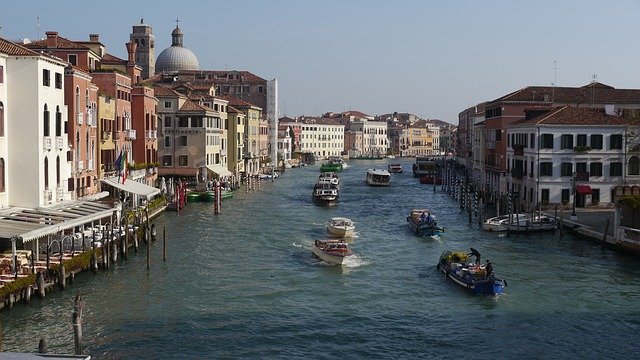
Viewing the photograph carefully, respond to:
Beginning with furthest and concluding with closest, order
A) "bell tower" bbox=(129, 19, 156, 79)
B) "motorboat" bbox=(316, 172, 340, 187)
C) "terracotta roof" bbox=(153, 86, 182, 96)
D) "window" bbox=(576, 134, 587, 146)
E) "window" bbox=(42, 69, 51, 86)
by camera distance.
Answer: "bell tower" bbox=(129, 19, 156, 79)
"motorboat" bbox=(316, 172, 340, 187)
"terracotta roof" bbox=(153, 86, 182, 96)
"window" bbox=(576, 134, 587, 146)
"window" bbox=(42, 69, 51, 86)

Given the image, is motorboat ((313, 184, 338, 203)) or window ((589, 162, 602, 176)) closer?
window ((589, 162, 602, 176))

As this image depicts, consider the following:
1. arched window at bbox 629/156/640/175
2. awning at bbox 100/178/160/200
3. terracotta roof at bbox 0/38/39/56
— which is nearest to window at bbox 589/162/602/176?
arched window at bbox 629/156/640/175

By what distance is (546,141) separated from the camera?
36031 millimetres

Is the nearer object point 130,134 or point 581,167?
point 581,167

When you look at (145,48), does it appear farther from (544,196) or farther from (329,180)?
(544,196)

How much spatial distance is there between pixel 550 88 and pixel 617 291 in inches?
1156

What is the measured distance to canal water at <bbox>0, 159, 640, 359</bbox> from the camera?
16453 millimetres

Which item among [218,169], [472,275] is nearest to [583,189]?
[472,275]

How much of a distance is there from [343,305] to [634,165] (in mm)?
21527

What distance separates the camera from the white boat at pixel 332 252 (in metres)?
24.8

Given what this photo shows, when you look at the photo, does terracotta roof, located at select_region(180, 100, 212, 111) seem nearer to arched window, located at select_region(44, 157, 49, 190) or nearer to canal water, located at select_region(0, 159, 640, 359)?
canal water, located at select_region(0, 159, 640, 359)

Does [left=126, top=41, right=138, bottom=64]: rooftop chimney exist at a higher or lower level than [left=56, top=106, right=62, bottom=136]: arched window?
higher

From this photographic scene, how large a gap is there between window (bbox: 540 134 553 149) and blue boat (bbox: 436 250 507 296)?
14.0 metres

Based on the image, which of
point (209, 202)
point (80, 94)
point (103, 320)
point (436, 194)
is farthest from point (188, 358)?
point (436, 194)
